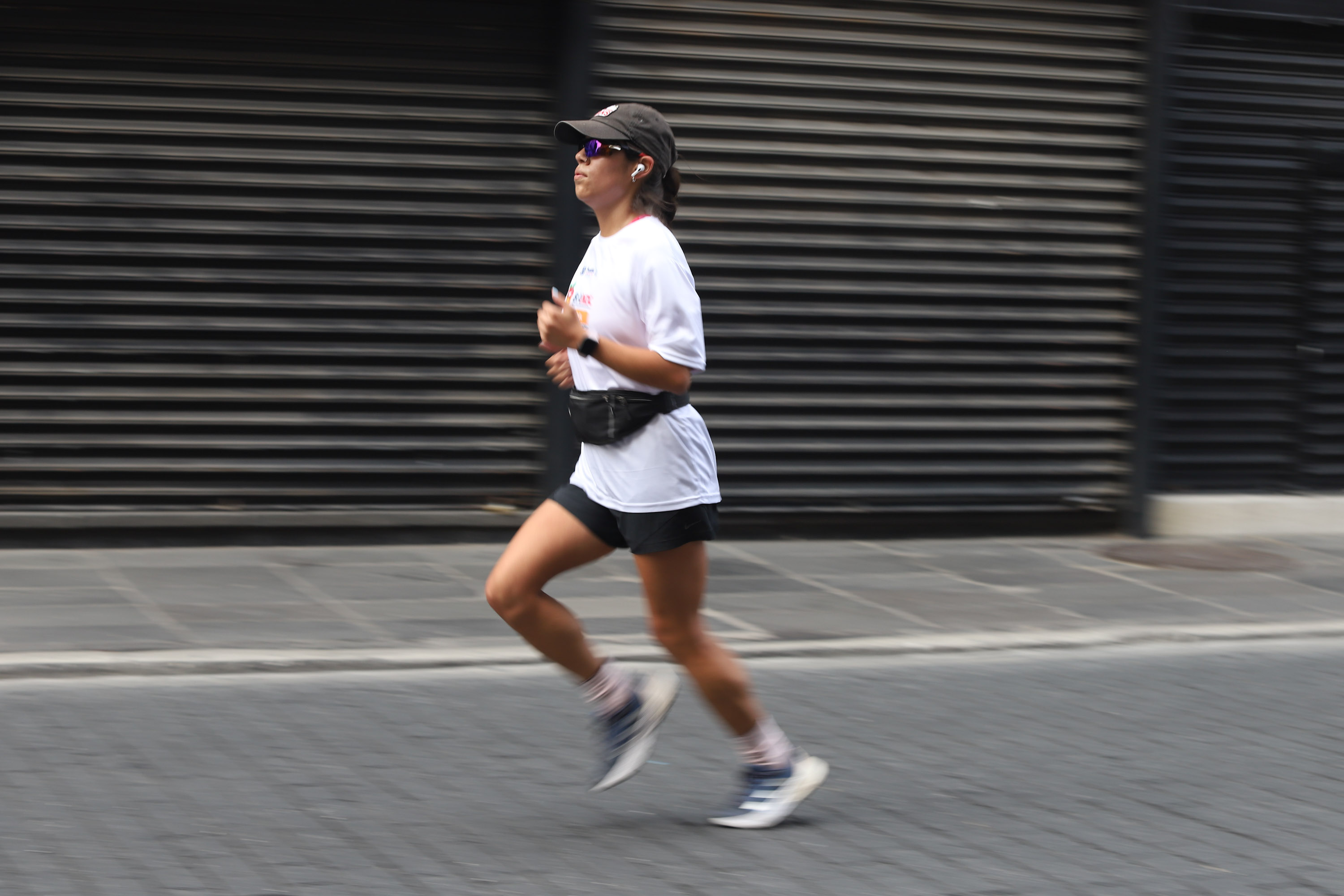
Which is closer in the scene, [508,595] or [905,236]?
[508,595]

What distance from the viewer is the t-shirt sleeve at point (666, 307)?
14.0 ft

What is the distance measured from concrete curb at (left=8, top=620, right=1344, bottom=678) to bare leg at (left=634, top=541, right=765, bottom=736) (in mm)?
2084

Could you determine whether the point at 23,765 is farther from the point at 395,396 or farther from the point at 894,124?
the point at 894,124

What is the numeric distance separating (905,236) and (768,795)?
5821 mm

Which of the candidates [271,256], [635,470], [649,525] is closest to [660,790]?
[649,525]

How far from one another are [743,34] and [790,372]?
6.14 ft

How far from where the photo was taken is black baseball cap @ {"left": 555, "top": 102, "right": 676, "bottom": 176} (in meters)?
4.34

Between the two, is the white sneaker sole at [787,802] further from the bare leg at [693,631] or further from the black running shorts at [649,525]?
the black running shorts at [649,525]

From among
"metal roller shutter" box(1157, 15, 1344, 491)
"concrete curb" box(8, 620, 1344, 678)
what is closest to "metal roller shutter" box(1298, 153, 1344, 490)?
"metal roller shutter" box(1157, 15, 1344, 491)

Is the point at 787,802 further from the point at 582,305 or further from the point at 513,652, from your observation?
the point at 513,652

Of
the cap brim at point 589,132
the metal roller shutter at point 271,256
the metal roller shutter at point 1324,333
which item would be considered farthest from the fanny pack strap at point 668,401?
the metal roller shutter at point 1324,333

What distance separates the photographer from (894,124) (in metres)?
9.78

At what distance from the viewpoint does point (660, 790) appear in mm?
4926

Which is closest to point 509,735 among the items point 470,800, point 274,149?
point 470,800
